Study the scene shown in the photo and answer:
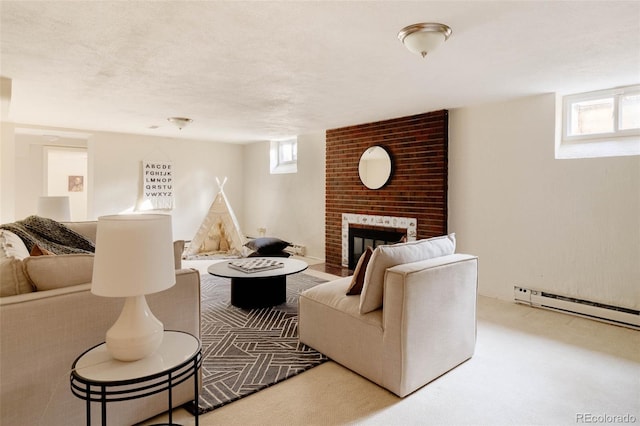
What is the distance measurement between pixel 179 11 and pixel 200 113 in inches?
102

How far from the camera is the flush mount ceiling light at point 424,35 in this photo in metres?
1.95

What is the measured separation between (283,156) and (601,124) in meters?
4.78

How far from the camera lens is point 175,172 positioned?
21.4 feet

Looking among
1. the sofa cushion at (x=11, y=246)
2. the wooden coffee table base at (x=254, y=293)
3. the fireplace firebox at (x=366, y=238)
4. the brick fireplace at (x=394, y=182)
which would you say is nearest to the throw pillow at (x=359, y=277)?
the wooden coffee table base at (x=254, y=293)

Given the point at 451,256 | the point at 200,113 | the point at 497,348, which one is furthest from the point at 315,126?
the point at 497,348

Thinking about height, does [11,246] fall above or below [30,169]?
below

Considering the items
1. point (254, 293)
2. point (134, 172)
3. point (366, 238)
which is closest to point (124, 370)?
point (254, 293)

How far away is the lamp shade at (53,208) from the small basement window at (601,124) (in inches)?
204

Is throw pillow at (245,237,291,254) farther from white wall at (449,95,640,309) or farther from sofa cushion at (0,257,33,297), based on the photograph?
sofa cushion at (0,257,33,297)

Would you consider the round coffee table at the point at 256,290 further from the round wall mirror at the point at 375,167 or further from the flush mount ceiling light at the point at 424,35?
the flush mount ceiling light at the point at 424,35

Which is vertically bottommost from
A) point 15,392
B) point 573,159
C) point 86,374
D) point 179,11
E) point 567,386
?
point 567,386

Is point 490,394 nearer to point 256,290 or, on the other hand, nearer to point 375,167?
point 256,290

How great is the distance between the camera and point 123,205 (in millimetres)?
5992

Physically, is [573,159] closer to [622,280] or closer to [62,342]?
[622,280]
